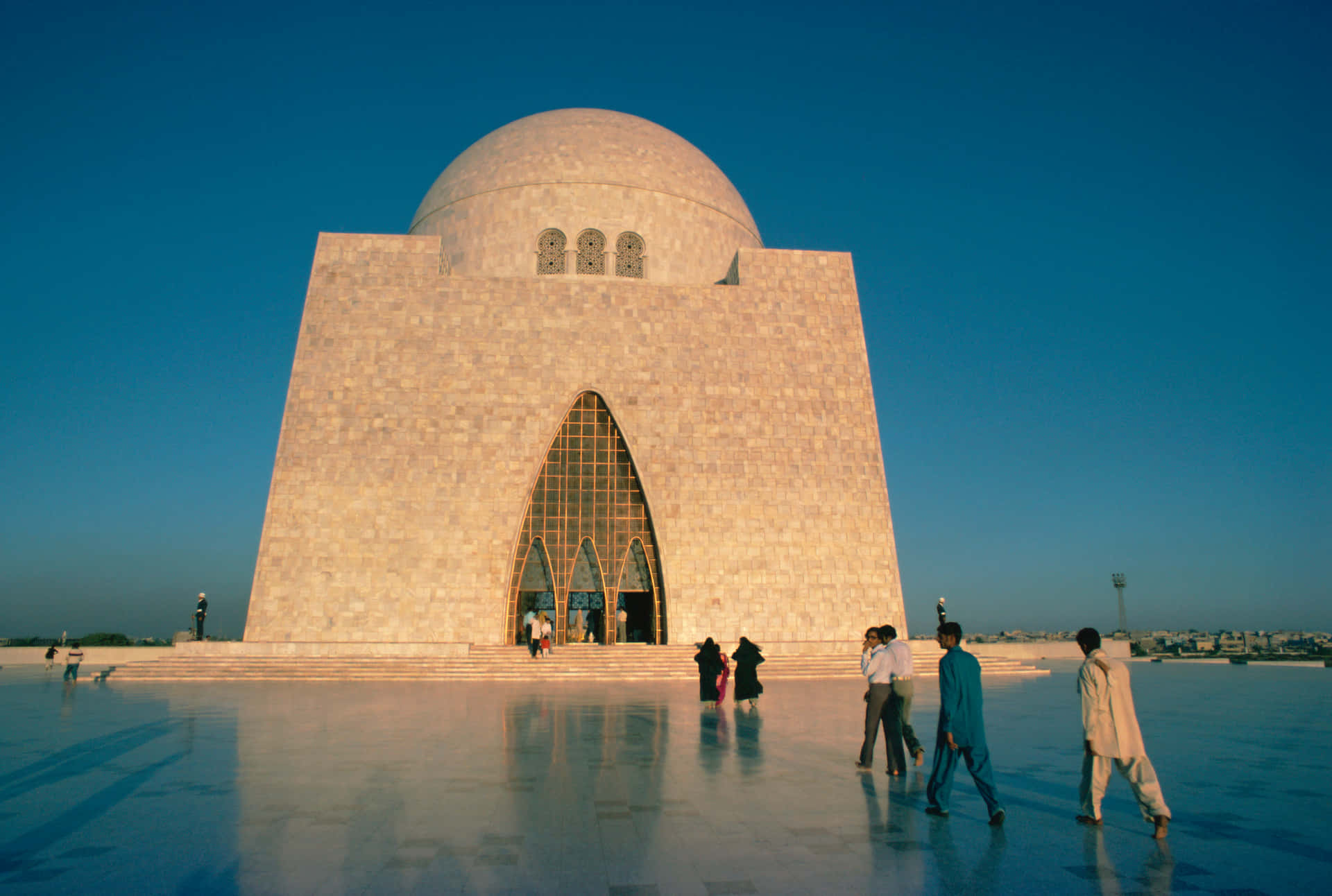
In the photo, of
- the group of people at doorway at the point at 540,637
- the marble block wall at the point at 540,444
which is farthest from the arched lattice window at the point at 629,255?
the group of people at doorway at the point at 540,637

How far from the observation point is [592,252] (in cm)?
2145

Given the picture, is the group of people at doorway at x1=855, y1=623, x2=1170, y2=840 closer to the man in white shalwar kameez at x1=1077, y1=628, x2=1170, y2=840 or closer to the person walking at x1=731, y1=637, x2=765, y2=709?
the man in white shalwar kameez at x1=1077, y1=628, x2=1170, y2=840

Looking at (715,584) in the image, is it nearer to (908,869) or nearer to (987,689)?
(987,689)

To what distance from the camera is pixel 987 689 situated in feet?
41.5

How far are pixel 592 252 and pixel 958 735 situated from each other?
18.7 meters

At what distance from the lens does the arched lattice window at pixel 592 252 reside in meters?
21.3

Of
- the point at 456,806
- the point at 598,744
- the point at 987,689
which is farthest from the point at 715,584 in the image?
the point at 456,806

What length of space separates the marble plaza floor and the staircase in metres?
5.68

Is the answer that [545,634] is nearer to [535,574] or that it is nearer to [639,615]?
[535,574]

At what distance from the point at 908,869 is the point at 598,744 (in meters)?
3.57

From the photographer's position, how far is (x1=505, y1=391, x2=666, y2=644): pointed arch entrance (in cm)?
1794

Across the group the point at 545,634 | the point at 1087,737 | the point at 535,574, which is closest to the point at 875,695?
the point at 1087,737

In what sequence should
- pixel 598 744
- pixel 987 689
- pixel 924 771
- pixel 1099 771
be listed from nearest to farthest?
pixel 1099 771 < pixel 924 771 < pixel 598 744 < pixel 987 689

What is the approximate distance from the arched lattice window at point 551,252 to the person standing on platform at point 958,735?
18339mm
